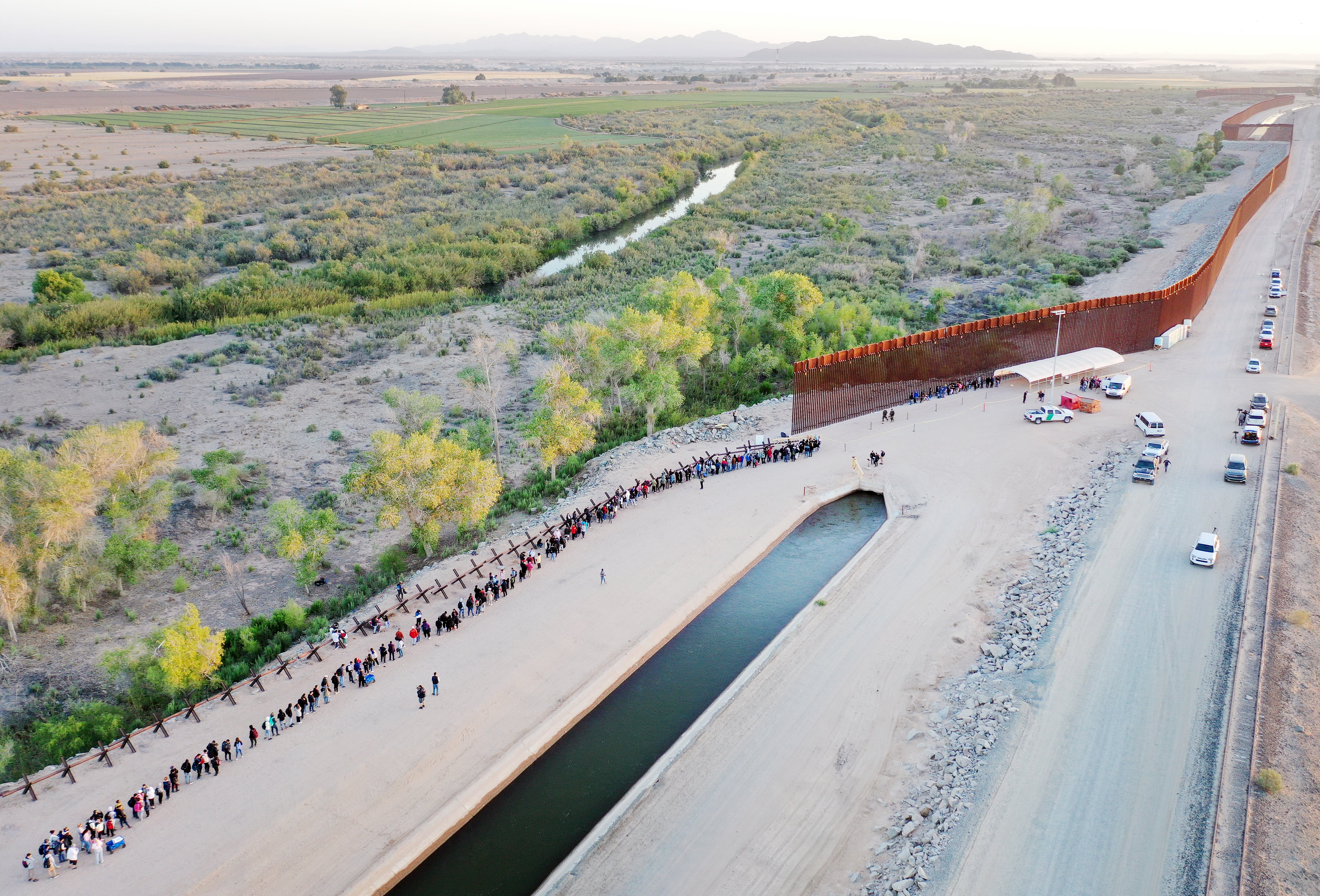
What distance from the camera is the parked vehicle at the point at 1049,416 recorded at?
42438 millimetres

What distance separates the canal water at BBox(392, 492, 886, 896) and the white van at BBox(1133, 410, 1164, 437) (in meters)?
14.3

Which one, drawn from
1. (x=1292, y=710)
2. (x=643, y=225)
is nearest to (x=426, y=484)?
(x=1292, y=710)

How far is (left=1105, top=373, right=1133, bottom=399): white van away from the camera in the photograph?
1780 inches

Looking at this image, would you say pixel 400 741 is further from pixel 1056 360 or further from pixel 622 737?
pixel 1056 360

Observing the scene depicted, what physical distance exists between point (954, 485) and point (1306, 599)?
12.6 meters

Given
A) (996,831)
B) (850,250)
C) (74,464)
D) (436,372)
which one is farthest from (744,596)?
(850,250)

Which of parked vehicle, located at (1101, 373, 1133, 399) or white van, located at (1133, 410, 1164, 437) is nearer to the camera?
white van, located at (1133, 410, 1164, 437)

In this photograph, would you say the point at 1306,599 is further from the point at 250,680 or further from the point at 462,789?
the point at 250,680

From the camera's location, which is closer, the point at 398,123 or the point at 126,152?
the point at 126,152

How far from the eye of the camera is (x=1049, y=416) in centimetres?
4250

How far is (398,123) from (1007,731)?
169m

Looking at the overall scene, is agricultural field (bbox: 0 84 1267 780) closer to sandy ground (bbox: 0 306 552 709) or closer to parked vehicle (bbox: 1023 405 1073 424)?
sandy ground (bbox: 0 306 552 709)

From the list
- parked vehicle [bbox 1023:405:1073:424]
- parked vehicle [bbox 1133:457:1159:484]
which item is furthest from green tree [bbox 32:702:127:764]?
parked vehicle [bbox 1023:405:1073:424]

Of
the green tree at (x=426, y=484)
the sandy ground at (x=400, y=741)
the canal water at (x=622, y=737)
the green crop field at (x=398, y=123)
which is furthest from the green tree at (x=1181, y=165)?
the green tree at (x=426, y=484)
